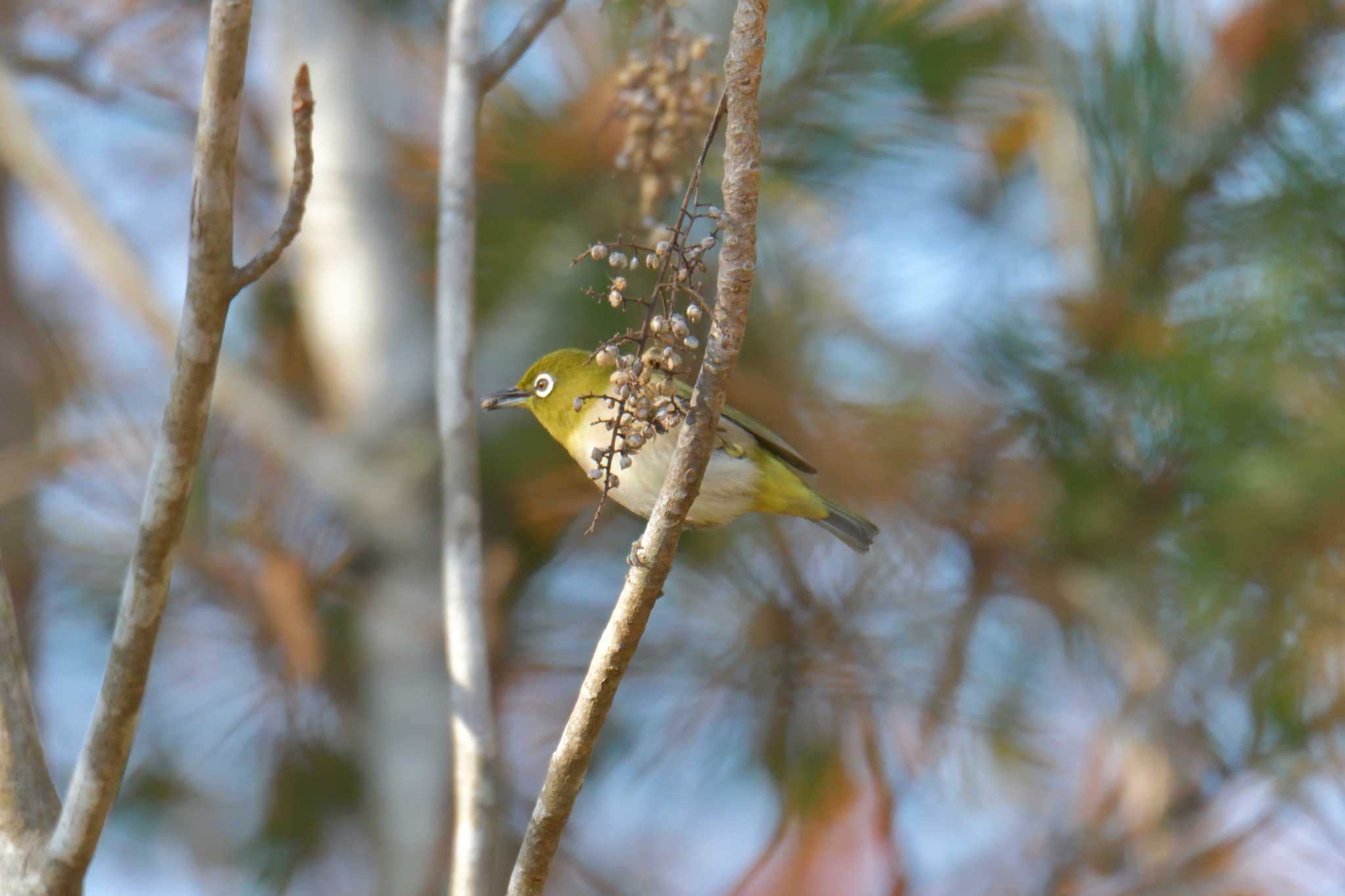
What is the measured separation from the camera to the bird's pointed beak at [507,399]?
109 inches

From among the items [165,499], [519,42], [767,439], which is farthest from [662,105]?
[165,499]

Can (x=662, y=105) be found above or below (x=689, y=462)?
above

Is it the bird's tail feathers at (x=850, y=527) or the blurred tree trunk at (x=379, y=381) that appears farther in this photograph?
the blurred tree trunk at (x=379, y=381)

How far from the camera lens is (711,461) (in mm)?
2408

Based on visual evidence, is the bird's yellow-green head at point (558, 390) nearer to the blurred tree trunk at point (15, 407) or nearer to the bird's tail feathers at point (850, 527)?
the bird's tail feathers at point (850, 527)

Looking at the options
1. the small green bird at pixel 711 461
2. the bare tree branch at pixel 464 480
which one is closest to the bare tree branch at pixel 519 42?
the bare tree branch at pixel 464 480

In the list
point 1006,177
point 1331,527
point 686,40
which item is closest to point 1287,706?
point 1331,527

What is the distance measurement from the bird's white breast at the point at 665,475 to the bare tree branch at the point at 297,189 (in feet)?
3.10

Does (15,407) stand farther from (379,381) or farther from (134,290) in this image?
(134,290)

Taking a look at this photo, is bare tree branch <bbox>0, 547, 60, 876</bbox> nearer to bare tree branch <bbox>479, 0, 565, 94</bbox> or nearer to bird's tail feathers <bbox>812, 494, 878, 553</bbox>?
bare tree branch <bbox>479, 0, 565, 94</bbox>

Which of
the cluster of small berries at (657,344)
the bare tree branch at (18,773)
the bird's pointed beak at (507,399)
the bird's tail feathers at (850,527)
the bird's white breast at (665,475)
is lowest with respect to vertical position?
the bird's tail feathers at (850,527)

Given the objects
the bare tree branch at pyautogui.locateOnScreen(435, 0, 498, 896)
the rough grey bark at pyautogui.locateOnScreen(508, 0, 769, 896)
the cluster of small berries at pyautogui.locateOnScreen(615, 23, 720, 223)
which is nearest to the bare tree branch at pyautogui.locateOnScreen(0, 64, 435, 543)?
the bare tree branch at pyautogui.locateOnScreen(435, 0, 498, 896)

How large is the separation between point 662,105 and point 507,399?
2.65 ft

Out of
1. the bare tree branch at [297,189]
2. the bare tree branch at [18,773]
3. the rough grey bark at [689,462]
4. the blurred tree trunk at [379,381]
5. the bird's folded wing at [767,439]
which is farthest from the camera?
the blurred tree trunk at [379,381]
